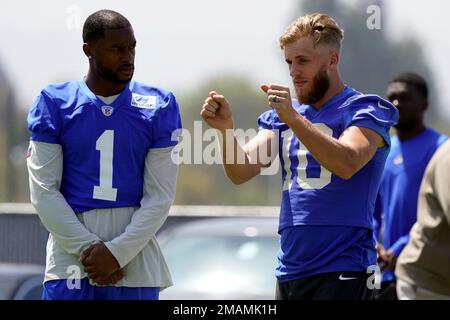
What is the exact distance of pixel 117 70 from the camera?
5469mm

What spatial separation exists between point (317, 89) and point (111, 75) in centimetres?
102

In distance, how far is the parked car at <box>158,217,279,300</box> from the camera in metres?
8.85

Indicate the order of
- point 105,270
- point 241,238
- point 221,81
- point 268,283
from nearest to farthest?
point 105,270
point 268,283
point 241,238
point 221,81

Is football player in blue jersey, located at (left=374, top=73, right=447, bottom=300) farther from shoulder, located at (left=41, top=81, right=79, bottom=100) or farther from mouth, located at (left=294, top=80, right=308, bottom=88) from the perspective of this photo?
shoulder, located at (left=41, top=81, right=79, bottom=100)

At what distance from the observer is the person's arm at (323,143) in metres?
5.18

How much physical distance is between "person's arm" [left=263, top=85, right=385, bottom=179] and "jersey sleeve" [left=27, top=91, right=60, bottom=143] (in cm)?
106

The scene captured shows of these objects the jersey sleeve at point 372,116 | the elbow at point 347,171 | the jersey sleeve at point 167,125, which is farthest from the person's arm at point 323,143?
the jersey sleeve at point 167,125

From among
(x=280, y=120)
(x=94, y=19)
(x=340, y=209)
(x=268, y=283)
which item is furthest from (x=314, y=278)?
(x=268, y=283)

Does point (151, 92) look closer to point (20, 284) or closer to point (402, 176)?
point (20, 284)

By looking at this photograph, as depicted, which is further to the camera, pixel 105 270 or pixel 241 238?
pixel 241 238

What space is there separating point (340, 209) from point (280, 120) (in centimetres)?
59

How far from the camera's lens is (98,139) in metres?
5.45

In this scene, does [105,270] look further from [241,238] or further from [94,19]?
[241,238]

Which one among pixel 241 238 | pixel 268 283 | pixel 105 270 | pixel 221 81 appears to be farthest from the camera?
pixel 221 81
